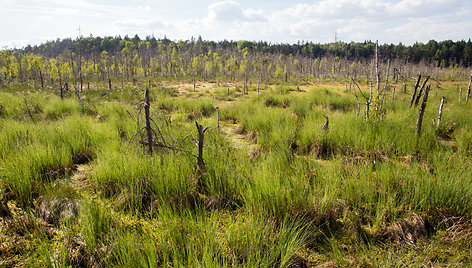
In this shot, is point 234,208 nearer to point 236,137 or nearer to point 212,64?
point 236,137

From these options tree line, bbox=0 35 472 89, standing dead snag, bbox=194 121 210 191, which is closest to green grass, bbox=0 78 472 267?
standing dead snag, bbox=194 121 210 191

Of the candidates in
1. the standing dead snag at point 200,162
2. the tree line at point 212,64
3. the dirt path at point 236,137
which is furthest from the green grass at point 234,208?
the tree line at point 212,64

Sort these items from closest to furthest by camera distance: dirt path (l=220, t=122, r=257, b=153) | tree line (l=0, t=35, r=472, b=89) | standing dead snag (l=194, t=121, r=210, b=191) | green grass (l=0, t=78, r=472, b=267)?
green grass (l=0, t=78, r=472, b=267) < standing dead snag (l=194, t=121, r=210, b=191) < dirt path (l=220, t=122, r=257, b=153) < tree line (l=0, t=35, r=472, b=89)

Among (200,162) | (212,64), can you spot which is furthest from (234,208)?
(212,64)

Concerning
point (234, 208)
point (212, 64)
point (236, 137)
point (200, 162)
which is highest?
point (212, 64)

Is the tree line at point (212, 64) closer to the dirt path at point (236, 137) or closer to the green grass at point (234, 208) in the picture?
the dirt path at point (236, 137)

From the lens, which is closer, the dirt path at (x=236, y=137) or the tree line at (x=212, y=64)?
the dirt path at (x=236, y=137)

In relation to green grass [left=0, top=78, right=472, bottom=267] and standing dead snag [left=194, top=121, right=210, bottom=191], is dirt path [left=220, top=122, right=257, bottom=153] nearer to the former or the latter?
green grass [left=0, top=78, right=472, bottom=267]

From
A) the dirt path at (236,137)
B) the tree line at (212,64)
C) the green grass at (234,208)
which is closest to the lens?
the green grass at (234,208)

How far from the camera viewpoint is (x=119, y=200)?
327 centimetres

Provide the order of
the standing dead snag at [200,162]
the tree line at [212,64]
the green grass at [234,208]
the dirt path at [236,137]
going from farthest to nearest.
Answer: the tree line at [212,64] < the dirt path at [236,137] < the standing dead snag at [200,162] < the green grass at [234,208]

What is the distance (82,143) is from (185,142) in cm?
215

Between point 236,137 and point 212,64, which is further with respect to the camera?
point 212,64

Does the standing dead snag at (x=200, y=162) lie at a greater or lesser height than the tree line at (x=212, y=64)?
lesser
